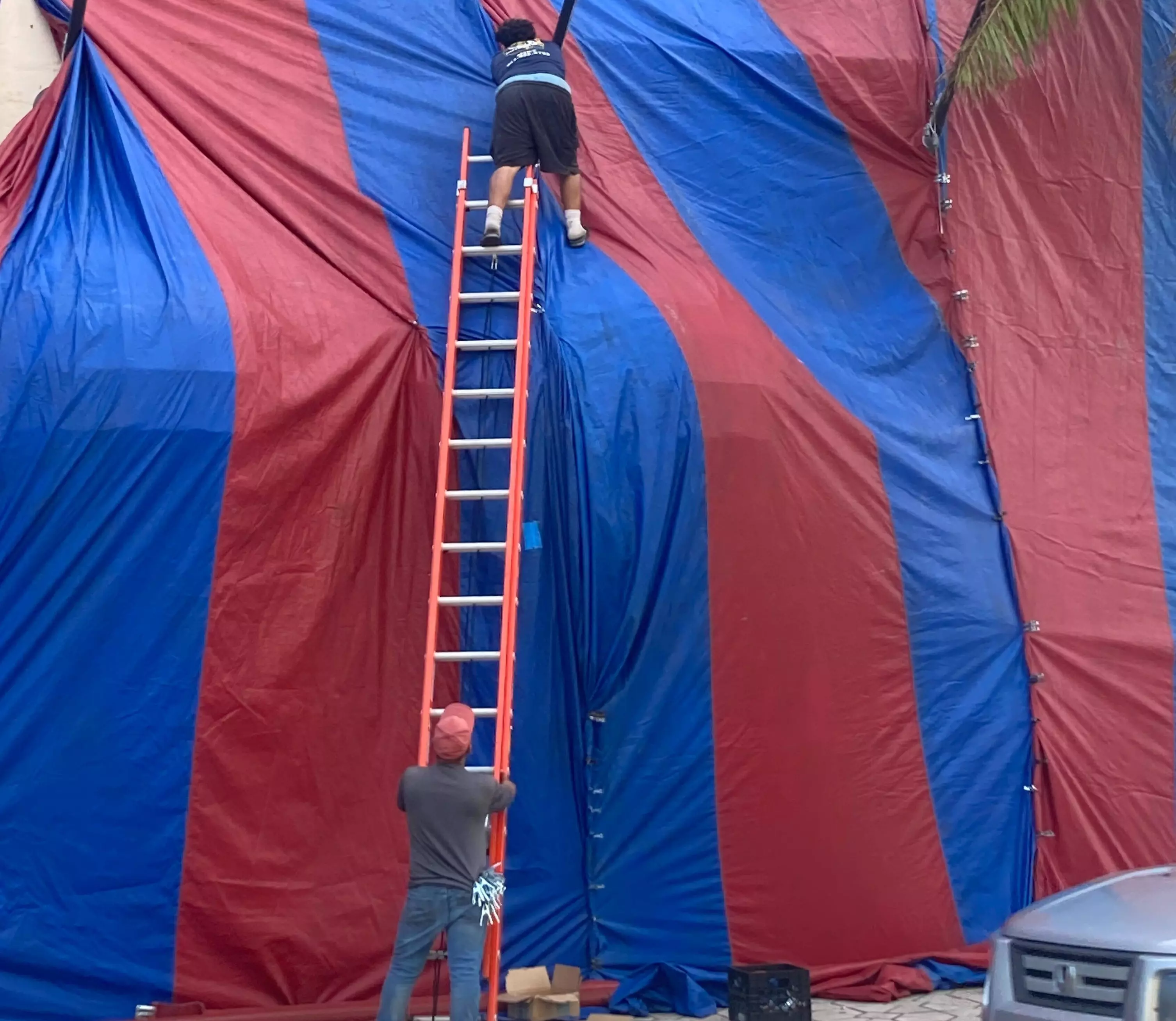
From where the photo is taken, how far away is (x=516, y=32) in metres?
7.64

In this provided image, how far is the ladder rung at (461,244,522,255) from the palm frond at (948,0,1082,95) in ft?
9.54

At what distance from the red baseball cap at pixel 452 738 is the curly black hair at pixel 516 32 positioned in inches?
158

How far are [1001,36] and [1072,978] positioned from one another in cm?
542

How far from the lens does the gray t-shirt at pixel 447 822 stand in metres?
5.30

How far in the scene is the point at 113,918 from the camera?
611 centimetres

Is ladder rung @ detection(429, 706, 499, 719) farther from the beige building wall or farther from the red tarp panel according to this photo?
the beige building wall

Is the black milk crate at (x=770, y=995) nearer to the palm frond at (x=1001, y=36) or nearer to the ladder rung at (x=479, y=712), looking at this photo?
the ladder rung at (x=479, y=712)

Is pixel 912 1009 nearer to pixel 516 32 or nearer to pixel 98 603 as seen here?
pixel 98 603

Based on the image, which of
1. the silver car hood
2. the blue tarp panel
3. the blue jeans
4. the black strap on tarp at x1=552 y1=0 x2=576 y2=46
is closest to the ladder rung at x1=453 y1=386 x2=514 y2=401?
the blue tarp panel

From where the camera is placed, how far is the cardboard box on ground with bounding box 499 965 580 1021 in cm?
621

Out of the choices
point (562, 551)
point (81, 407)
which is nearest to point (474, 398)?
point (562, 551)

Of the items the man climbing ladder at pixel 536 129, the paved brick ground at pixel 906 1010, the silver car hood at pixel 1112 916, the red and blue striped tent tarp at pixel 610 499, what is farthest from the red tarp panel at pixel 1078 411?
the man climbing ladder at pixel 536 129

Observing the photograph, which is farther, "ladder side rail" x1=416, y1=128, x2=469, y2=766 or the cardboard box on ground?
the cardboard box on ground

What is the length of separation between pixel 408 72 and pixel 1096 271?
13.9 ft
